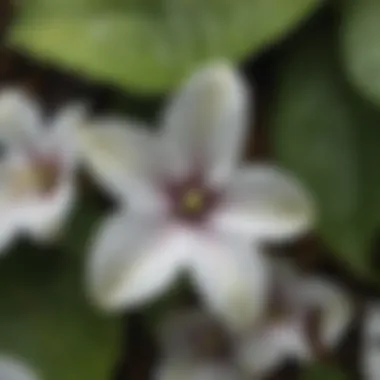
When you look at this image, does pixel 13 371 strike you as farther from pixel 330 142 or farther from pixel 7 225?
pixel 330 142

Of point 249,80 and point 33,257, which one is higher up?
point 249,80

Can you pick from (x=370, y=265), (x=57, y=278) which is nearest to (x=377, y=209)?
(x=370, y=265)

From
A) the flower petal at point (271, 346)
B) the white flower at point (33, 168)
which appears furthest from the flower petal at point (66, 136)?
the flower petal at point (271, 346)

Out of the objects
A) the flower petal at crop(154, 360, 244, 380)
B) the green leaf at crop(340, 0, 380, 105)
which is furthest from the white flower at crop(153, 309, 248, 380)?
the green leaf at crop(340, 0, 380, 105)

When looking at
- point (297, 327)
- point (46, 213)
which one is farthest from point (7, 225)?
point (297, 327)

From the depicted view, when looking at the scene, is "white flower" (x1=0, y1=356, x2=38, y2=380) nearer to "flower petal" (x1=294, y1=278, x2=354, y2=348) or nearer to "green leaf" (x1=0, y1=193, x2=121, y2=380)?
"green leaf" (x1=0, y1=193, x2=121, y2=380)

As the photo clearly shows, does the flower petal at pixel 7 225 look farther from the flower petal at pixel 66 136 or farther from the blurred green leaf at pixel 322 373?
the blurred green leaf at pixel 322 373

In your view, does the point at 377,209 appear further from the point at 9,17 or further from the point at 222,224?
the point at 9,17
